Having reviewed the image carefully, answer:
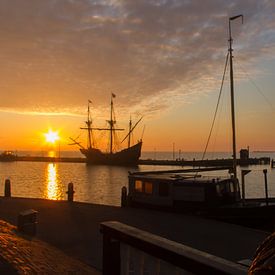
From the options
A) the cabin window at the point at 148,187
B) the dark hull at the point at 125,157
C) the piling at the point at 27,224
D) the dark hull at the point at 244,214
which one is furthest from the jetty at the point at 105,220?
the dark hull at the point at 125,157

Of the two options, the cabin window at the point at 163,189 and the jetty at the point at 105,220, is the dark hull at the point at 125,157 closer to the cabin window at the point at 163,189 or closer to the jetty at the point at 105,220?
the jetty at the point at 105,220

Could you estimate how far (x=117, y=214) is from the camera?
22781mm

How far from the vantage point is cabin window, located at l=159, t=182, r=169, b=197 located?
81.5ft

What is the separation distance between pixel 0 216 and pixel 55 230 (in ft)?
14.2

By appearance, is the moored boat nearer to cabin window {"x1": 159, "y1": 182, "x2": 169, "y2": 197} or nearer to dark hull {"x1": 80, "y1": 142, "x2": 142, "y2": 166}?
cabin window {"x1": 159, "y1": 182, "x2": 169, "y2": 197}

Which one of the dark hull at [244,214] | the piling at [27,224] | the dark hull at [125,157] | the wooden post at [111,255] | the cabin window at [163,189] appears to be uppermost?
the dark hull at [125,157]

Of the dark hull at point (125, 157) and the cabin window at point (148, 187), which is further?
the dark hull at point (125, 157)

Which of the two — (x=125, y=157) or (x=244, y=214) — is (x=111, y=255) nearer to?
(x=244, y=214)

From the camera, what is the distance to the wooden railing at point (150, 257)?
3.19 meters

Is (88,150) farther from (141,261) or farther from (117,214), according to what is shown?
(141,261)

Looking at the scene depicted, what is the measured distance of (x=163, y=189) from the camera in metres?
25.0

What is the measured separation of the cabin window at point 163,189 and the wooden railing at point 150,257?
20111mm

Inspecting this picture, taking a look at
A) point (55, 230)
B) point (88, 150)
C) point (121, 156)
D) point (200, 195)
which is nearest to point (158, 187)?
point (200, 195)

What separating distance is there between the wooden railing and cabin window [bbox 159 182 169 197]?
20111 millimetres
